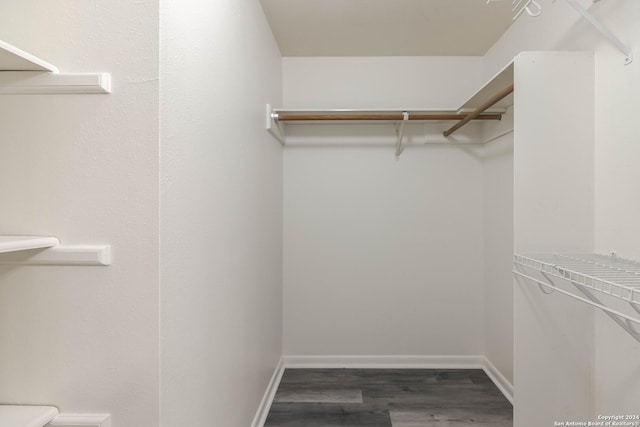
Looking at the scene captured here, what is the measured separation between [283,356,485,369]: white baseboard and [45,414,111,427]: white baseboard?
1905mm

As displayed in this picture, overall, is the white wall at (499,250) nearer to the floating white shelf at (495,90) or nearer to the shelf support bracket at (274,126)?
the floating white shelf at (495,90)

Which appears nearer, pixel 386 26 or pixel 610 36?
pixel 610 36

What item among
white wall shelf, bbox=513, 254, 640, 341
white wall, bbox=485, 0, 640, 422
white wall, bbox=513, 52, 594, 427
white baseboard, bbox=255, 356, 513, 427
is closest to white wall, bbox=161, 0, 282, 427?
white baseboard, bbox=255, 356, 513, 427

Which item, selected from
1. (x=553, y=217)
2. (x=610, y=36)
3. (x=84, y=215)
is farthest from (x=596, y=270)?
(x=84, y=215)

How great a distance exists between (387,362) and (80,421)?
2.16 metres

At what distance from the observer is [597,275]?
3.32 ft

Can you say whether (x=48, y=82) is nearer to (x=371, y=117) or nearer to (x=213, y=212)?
(x=213, y=212)

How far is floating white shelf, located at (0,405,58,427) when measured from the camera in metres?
0.77

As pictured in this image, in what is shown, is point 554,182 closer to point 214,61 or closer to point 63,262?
point 214,61

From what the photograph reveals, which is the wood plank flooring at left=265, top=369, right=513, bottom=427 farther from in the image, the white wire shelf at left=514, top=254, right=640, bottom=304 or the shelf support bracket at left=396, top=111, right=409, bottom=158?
the shelf support bracket at left=396, top=111, right=409, bottom=158

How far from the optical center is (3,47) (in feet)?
2.14

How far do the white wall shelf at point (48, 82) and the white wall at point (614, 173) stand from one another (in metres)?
1.67

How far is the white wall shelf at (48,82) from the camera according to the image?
817mm

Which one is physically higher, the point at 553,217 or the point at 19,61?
the point at 19,61
